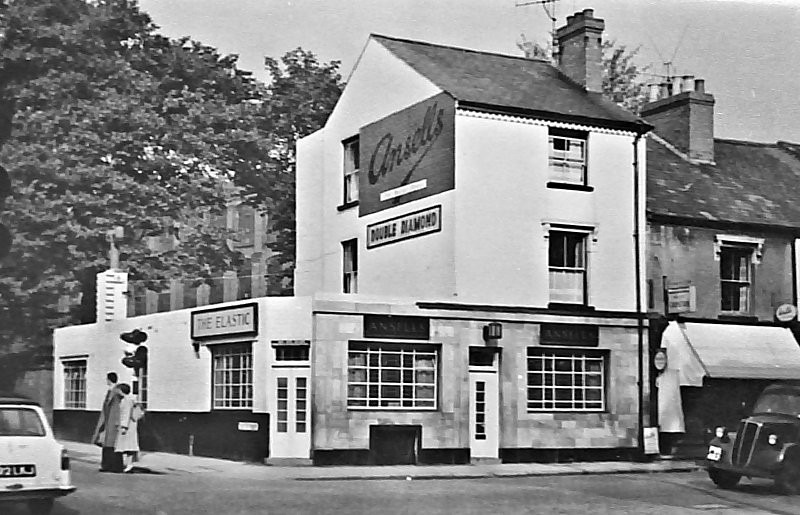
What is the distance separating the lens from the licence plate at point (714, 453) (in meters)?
11.2

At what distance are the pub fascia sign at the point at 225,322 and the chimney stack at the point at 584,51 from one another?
15.7 feet

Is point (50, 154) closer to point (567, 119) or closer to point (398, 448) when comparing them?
point (398, 448)

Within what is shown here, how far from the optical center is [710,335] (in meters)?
12.9

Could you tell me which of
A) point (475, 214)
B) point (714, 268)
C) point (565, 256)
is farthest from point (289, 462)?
point (714, 268)

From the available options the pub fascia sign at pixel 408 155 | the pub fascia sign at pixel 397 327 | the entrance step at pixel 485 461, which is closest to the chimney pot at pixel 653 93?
the pub fascia sign at pixel 408 155

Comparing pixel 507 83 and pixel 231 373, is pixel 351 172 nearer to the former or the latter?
pixel 507 83

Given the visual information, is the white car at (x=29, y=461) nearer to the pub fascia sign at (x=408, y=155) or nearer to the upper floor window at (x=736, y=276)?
the pub fascia sign at (x=408, y=155)

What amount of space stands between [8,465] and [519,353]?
245 inches

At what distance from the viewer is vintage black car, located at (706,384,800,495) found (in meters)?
10.9

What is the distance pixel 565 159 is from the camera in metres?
12.9

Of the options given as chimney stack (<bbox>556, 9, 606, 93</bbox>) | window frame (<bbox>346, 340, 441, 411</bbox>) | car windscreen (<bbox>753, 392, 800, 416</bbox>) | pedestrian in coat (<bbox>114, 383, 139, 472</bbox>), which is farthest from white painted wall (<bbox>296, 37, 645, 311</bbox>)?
pedestrian in coat (<bbox>114, 383, 139, 472</bbox>)

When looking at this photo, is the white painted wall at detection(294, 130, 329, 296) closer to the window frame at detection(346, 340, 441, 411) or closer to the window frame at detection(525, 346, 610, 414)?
the window frame at detection(346, 340, 441, 411)

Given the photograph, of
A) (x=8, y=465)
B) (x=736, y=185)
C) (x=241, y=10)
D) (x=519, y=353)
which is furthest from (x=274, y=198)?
(x=736, y=185)

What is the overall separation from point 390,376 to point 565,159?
2.99m
